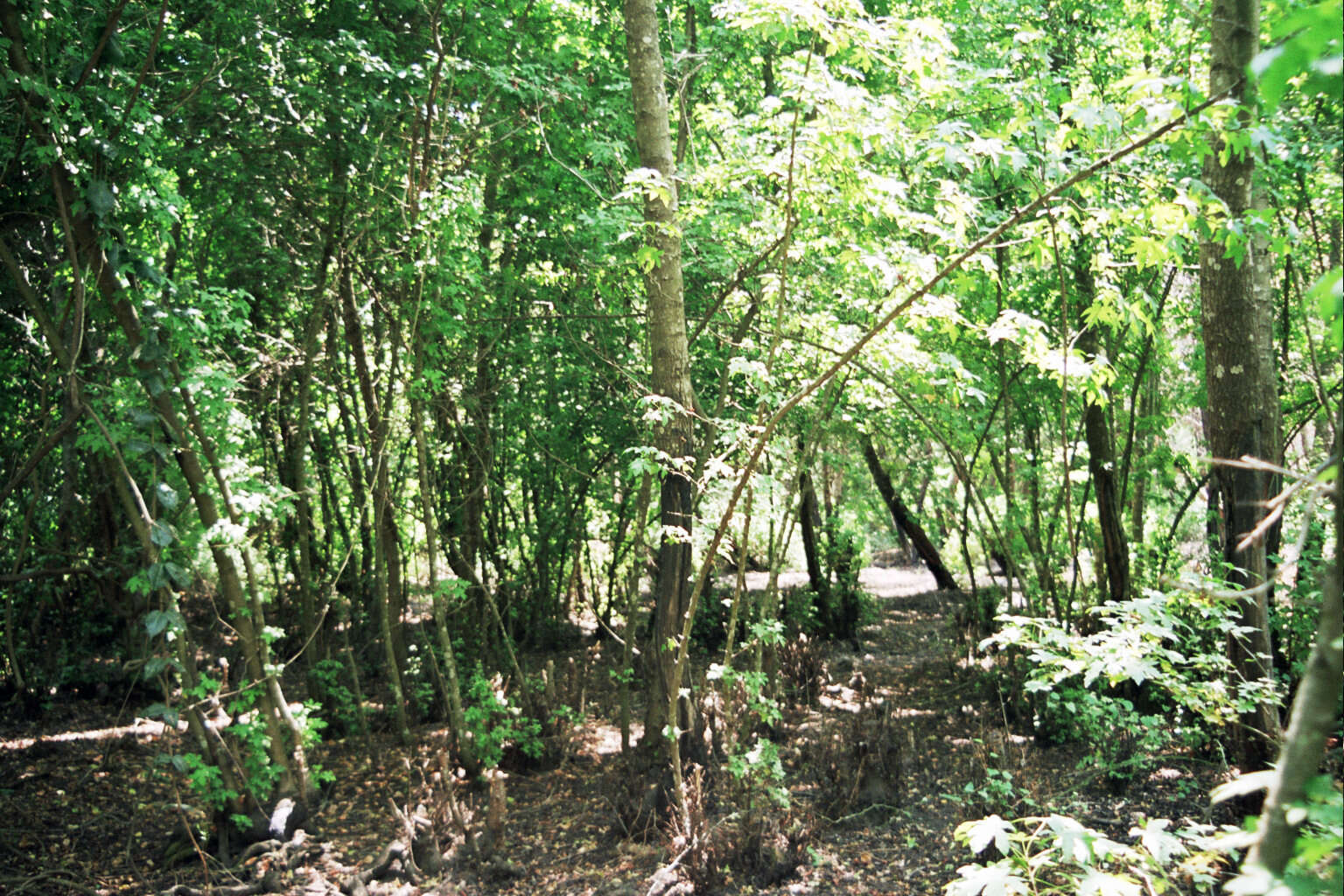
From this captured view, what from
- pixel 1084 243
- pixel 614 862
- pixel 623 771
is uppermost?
pixel 1084 243

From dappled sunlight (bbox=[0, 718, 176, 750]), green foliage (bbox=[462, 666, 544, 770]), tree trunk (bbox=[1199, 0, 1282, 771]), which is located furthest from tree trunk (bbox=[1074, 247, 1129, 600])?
dappled sunlight (bbox=[0, 718, 176, 750])

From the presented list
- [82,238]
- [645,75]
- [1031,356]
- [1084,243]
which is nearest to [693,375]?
[645,75]

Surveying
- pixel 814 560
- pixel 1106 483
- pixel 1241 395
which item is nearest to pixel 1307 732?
pixel 1241 395

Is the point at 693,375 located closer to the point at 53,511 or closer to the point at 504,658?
the point at 504,658

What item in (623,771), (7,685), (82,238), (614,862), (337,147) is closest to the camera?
(82,238)

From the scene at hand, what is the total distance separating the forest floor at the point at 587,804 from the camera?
394cm

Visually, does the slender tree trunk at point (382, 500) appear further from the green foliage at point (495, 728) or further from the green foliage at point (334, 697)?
the green foliage at point (495, 728)

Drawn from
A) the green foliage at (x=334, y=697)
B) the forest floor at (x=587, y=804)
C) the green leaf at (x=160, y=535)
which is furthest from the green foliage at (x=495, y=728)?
the green leaf at (x=160, y=535)

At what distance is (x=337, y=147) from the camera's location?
4.95 metres

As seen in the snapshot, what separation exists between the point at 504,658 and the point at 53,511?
413cm

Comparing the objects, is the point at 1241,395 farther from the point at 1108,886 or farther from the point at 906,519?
the point at 906,519

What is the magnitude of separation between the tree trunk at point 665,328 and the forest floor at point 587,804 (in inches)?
39.6

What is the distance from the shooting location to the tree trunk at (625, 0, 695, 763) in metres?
4.29

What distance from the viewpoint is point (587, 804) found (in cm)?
485
